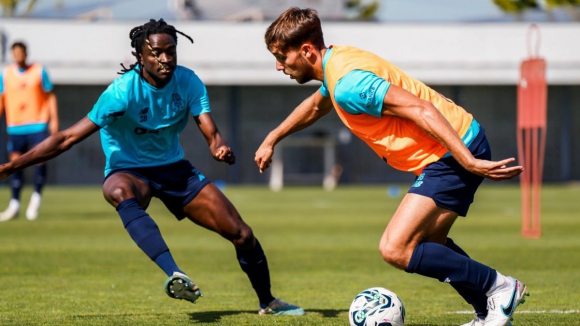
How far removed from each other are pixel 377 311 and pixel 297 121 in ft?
4.64

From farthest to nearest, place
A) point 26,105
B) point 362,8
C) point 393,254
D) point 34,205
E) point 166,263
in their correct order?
1. point 362,8
2. point 34,205
3. point 26,105
4. point 166,263
5. point 393,254

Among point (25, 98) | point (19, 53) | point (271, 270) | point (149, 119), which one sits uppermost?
point (19, 53)

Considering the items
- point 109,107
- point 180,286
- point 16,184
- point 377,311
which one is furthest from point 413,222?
point 16,184

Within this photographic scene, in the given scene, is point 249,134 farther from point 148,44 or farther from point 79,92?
point 148,44

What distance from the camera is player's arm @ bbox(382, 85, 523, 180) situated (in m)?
4.84

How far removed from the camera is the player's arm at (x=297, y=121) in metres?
5.98

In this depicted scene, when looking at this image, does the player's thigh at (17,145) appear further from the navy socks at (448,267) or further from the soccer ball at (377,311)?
the navy socks at (448,267)

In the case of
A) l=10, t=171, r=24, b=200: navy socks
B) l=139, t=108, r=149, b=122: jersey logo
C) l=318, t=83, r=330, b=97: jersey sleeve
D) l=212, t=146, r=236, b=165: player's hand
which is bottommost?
l=10, t=171, r=24, b=200: navy socks

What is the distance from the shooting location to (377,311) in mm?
5418

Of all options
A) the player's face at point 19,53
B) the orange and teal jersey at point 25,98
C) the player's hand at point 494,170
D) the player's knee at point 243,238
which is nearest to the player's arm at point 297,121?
the player's knee at point 243,238

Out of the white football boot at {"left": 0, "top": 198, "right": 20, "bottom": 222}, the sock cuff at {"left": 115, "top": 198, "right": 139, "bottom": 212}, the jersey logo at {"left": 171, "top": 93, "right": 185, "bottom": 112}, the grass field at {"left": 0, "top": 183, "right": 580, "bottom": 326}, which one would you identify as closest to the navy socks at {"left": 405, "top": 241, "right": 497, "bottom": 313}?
the grass field at {"left": 0, "top": 183, "right": 580, "bottom": 326}

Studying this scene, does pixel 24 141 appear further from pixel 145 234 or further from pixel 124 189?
pixel 145 234

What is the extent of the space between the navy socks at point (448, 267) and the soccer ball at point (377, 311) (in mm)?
302

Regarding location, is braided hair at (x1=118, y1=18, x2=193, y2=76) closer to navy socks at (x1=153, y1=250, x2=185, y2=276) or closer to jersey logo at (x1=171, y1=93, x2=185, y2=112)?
jersey logo at (x1=171, y1=93, x2=185, y2=112)
